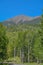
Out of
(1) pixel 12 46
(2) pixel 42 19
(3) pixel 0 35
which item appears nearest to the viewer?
(2) pixel 42 19

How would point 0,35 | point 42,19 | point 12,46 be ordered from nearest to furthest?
point 42,19
point 0,35
point 12,46

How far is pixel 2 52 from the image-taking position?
65.4 meters

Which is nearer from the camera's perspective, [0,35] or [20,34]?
[0,35]

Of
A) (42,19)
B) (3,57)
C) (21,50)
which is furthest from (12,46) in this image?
(42,19)

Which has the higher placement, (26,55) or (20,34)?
(20,34)

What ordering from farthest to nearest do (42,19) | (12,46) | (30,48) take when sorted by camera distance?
(12,46), (30,48), (42,19)

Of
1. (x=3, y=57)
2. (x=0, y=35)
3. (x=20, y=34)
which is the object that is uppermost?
(x=20, y=34)

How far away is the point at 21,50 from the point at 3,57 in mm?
58019

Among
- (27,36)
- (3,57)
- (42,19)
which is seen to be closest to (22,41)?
(27,36)

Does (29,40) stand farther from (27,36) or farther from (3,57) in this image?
(3,57)

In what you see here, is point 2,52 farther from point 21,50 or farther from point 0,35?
point 21,50

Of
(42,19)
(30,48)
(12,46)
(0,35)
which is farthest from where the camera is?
(12,46)

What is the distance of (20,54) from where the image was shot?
12606 centimetres

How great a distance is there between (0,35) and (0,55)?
16.2 ft
